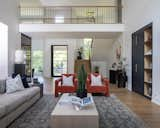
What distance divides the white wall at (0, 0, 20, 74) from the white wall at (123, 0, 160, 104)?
4.62 m

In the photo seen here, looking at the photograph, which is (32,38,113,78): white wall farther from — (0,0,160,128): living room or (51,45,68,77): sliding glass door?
(51,45,68,77): sliding glass door

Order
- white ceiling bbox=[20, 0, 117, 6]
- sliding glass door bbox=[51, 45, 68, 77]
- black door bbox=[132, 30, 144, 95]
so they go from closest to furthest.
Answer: black door bbox=[132, 30, 144, 95] → white ceiling bbox=[20, 0, 117, 6] → sliding glass door bbox=[51, 45, 68, 77]

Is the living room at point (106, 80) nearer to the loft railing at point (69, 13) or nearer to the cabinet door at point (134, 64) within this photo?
the cabinet door at point (134, 64)

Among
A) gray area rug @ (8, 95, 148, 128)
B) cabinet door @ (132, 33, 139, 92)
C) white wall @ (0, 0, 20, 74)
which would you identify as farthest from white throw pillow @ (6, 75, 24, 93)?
cabinet door @ (132, 33, 139, 92)

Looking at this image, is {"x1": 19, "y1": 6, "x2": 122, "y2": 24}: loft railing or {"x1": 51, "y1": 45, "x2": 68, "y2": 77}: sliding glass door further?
{"x1": 51, "y1": 45, "x2": 68, "y2": 77}: sliding glass door

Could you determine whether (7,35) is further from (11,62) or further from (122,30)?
→ (122,30)

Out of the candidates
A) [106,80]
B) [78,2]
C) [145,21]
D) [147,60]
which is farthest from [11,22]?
[78,2]

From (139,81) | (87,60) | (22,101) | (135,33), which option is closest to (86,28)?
(135,33)

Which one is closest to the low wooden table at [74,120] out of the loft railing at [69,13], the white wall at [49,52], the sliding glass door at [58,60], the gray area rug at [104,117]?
the gray area rug at [104,117]

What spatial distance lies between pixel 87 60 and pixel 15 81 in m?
8.80

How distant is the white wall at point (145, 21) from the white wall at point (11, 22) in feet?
15.2

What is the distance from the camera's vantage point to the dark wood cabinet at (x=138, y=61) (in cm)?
721

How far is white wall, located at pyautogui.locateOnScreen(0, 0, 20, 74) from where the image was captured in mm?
7453

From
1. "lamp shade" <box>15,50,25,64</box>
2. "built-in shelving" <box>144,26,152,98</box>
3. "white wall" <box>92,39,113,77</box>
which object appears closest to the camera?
"built-in shelving" <box>144,26,152,98</box>
